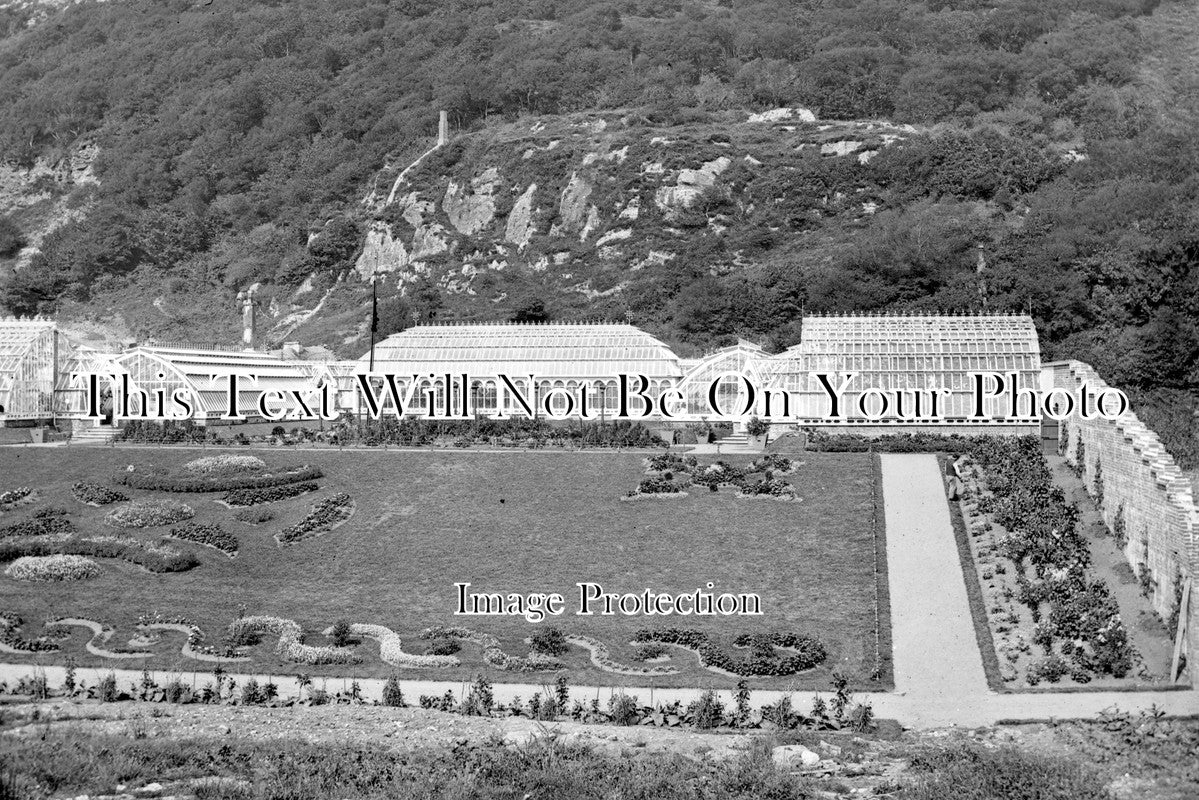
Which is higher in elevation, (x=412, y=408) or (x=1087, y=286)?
(x=1087, y=286)

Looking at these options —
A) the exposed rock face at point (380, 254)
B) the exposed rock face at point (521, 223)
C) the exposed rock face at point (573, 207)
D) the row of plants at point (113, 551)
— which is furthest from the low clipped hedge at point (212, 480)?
the exposed rock face at point (380, 254)

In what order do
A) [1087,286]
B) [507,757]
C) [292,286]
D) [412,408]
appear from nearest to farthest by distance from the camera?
1. [507,757]
2. [412,408]
3. [1087,286]
4. [292,286]

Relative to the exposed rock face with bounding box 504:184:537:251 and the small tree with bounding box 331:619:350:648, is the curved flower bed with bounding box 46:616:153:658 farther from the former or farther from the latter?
the exposed rock face with bounding box 504:184:537:251

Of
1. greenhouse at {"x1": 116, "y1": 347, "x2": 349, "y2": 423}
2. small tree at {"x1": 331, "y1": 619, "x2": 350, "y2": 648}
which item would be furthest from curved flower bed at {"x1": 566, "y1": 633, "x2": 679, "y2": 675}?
greenhouse at {"x1": 116, "y1": 347, "x2": 349, "y2": 423}

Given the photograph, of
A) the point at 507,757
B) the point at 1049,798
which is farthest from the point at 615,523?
the point at 1049,798

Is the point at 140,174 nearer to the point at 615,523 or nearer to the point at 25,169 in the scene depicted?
the point at 25,169

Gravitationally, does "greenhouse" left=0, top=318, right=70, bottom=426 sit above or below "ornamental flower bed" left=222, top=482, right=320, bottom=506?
above

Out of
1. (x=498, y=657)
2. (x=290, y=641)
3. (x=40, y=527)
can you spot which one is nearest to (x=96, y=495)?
(x=40, y=527)
